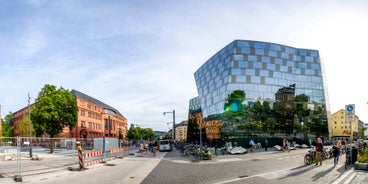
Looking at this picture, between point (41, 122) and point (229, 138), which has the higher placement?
point (41, 122)

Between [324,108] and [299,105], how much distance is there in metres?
7.02

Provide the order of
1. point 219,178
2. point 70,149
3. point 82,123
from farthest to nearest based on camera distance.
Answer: point 82,123 < point 70,149 < point 219,178

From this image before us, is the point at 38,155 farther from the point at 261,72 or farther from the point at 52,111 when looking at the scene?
the point at 261,72

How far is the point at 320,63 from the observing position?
201ft

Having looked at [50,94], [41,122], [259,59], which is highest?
[259,59]

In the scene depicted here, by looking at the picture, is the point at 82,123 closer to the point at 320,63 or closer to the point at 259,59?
the point at 259,59

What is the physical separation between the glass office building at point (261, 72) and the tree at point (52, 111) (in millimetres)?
26844

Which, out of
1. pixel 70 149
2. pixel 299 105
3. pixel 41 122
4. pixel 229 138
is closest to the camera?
pixel 70 149

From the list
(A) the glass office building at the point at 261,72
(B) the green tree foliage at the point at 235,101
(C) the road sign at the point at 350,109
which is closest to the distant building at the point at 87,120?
(A) the glass office building at the point at 261,72

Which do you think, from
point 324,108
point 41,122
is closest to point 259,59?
point 324,108

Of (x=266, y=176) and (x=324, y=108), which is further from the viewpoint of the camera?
(x=324, y=108)

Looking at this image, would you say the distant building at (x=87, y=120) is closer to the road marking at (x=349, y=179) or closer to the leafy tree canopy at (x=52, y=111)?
the leafy tree canopy at (x=52, y=111)

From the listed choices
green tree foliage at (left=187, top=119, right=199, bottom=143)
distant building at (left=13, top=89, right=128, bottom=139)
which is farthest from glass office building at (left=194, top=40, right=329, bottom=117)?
distant building at (left=13, top=89, right=128, bottom=139)

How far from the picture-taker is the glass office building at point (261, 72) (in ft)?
173
